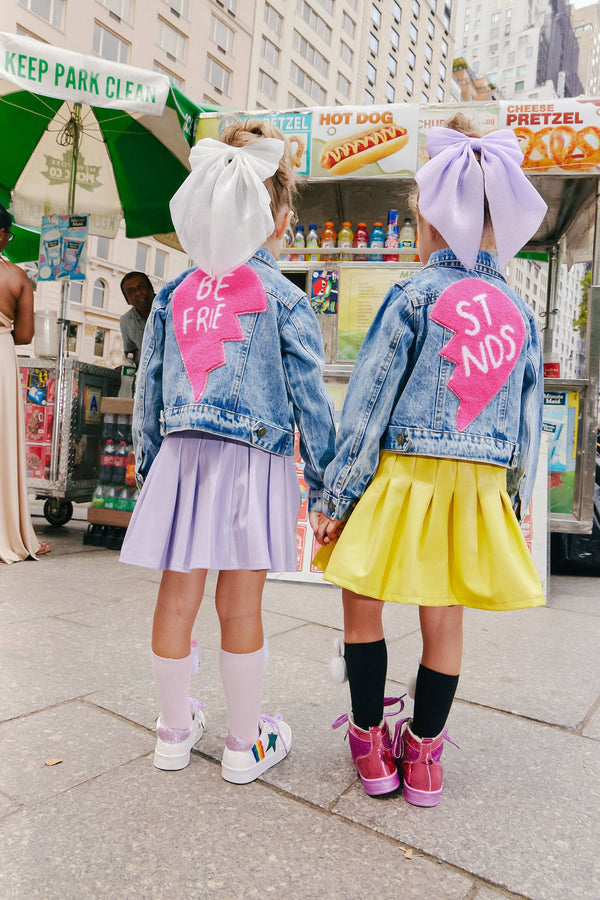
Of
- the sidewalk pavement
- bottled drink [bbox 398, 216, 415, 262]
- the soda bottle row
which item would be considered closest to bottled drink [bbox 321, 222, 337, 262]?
the soda bottle row

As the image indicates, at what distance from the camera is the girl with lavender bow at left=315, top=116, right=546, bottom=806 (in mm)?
1649

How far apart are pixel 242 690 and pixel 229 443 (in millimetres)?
663

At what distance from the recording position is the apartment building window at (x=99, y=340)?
29.4 metres

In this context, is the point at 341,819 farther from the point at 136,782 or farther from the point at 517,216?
the point at 517,216

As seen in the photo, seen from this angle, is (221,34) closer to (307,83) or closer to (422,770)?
(307,83)

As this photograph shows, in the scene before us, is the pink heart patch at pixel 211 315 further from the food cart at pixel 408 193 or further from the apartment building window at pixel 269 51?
the apartment building window at pixel 269 51

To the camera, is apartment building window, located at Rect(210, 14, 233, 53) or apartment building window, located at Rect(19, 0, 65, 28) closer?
apartment building window, located at Rect(19, 0, 65, 28)

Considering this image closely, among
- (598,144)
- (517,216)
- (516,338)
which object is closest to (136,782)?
(516,338)

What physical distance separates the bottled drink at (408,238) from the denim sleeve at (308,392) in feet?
11.9

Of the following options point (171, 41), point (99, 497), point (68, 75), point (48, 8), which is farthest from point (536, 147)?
point (171, 41)

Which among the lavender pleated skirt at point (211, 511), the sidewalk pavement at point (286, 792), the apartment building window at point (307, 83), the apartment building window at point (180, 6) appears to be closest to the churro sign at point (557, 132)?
the sidewalk pavement at point (286, 792)

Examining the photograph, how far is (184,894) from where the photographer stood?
1287mm

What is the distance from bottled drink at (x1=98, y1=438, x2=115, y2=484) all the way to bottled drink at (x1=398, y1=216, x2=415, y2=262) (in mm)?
2731

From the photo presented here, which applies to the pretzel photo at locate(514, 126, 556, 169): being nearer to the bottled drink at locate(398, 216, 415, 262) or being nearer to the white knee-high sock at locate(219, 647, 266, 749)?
the bottled drink at locate(398, 216, 415, 262)
